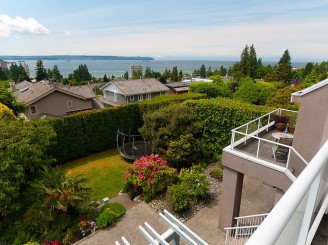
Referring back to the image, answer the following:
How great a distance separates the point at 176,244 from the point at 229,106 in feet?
46.3

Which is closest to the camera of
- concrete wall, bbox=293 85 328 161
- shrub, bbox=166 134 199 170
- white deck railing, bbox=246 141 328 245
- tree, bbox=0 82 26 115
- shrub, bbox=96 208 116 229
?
white deck railing, bbox=246 141 328 245

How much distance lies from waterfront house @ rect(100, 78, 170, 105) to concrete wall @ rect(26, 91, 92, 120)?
6.34 meters

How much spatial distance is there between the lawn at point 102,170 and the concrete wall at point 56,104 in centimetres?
1104

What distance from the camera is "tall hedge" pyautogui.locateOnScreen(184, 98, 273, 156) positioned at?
15.6 meters

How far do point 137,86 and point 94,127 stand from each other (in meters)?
16.6

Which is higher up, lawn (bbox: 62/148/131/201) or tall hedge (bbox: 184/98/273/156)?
tall hedge (bbox: 184/98/273/156)

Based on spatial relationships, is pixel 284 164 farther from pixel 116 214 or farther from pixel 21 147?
pixel 21 147

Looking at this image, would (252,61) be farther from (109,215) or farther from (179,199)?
(109,215)

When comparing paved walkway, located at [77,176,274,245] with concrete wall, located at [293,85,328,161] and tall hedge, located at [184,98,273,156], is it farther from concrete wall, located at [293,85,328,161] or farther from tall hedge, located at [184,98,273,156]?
concrete wall, located at [293,85,328,161]

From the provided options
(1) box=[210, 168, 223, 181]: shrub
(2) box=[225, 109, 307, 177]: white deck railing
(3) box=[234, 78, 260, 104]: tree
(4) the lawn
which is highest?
(2) box=[225, 109, 307, 177]: white deck railing

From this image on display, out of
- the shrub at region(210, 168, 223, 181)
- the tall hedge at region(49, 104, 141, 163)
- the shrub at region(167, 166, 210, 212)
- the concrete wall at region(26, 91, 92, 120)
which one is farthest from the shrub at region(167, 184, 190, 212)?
the concrete wall at region(26, 91, 92, 120)

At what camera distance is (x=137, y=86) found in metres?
35.5

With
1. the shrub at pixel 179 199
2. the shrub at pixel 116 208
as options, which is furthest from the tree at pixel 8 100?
the shrub at pixel 179 199

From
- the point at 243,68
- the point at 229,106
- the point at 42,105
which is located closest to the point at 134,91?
the point at 42,105
